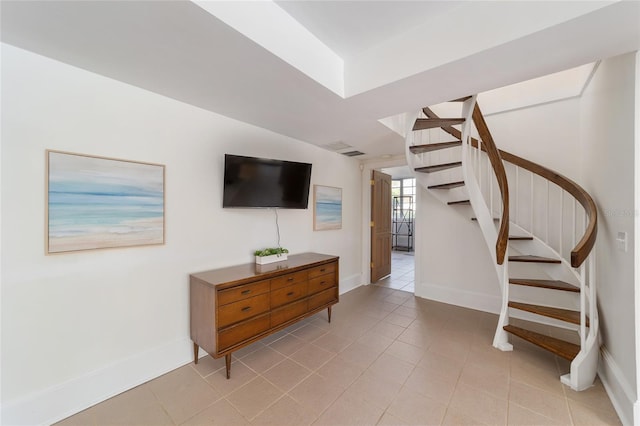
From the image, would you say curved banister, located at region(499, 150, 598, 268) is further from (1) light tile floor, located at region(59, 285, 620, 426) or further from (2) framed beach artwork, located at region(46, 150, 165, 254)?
(2) framed beach artwork, located at region(46, 150, 165, 254)

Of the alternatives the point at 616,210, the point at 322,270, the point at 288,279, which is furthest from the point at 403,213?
the point at 288,279

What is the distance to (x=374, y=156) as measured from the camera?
4.31m

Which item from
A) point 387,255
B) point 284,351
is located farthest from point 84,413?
point 387,255

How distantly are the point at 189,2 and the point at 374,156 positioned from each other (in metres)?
3.53

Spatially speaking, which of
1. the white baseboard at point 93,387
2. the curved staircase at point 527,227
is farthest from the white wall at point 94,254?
the curved staircase at point 527,227

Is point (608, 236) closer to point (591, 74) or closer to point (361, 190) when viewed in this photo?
point (591, 74)

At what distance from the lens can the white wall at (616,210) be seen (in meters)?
1.64

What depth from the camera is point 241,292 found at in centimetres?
214

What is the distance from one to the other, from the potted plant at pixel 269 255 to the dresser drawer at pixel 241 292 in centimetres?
36

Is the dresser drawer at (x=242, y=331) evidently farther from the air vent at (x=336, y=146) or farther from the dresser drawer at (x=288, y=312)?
the air vent at (x=336, y=146)

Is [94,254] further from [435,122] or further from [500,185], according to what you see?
[500,185]

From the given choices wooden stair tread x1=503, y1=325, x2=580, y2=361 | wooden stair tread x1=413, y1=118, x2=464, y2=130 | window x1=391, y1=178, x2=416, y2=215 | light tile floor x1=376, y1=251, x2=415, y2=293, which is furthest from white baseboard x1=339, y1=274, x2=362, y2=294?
window x1=391, y1=178, x2=416, y2=215

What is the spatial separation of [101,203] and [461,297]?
4.32 m

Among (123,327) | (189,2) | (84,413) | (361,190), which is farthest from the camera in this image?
(361,190)
